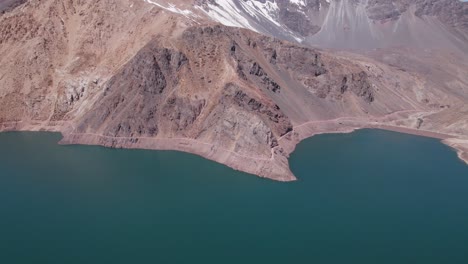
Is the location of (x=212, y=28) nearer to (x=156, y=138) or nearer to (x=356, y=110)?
(x=156, y=138)

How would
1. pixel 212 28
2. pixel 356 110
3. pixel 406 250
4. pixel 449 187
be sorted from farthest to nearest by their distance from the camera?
pixel 356 110 < pixel 212 28 < pixel 449 187 < pixel 406 250

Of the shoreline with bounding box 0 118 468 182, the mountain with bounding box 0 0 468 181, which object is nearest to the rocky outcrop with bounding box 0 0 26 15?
the mountain with bounding box 0 0 468 181

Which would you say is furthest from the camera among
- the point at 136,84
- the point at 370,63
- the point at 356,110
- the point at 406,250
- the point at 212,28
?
the point at 370,63

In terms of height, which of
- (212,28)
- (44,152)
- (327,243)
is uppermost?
(212,28)

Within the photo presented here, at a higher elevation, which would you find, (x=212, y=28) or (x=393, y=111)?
(x=212, y=28)

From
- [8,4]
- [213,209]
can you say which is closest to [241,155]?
[213,209]

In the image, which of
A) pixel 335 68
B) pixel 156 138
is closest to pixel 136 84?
pixel 156 138
